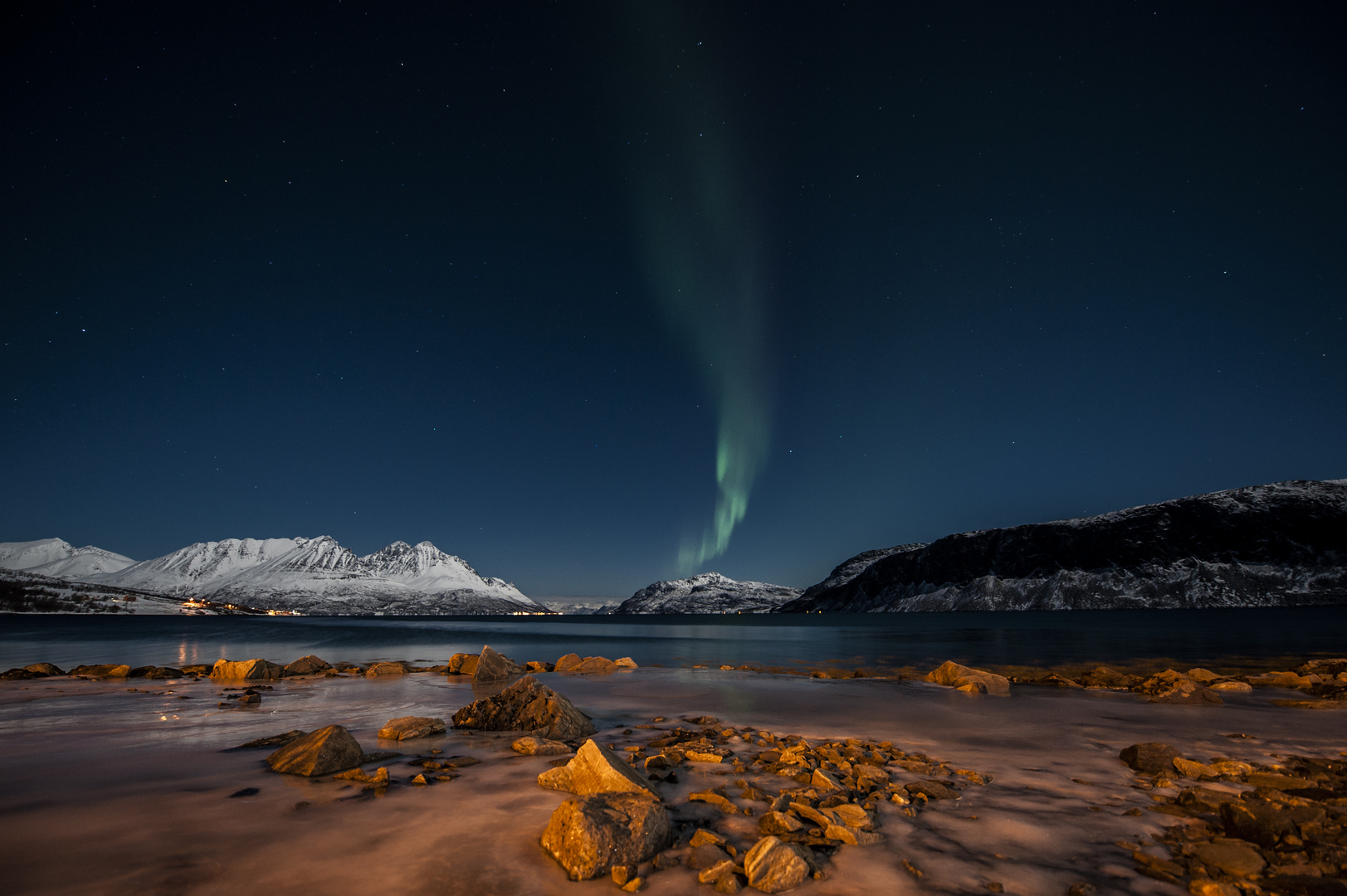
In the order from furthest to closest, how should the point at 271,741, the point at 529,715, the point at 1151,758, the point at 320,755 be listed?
the point at 529,715, the point at 271,741, the point at 1151,758, the point at 320,755

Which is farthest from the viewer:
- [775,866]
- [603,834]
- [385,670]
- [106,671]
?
[385,670]

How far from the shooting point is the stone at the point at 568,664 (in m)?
25.3

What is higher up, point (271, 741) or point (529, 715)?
point (529, 715)

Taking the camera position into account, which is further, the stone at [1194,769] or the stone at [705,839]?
the stone at [1194,769]

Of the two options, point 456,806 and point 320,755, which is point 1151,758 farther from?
point 320,755

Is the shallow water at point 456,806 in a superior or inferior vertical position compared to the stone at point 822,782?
inferior

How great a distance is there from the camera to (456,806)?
6762 mm

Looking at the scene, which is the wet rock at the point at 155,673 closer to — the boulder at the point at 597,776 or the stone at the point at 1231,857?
the boulder at the point at 597,776

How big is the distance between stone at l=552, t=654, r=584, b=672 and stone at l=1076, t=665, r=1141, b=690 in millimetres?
19404

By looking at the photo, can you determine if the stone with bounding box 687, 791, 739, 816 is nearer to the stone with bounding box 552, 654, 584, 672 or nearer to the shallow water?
the shallow water

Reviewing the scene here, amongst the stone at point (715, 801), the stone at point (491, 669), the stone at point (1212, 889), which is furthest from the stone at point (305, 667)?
the stone at point (1212, 889)

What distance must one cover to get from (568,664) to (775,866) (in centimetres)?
2252

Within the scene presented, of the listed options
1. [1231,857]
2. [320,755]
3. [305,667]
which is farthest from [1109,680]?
[305,667]

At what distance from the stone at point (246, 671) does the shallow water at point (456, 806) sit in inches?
238
